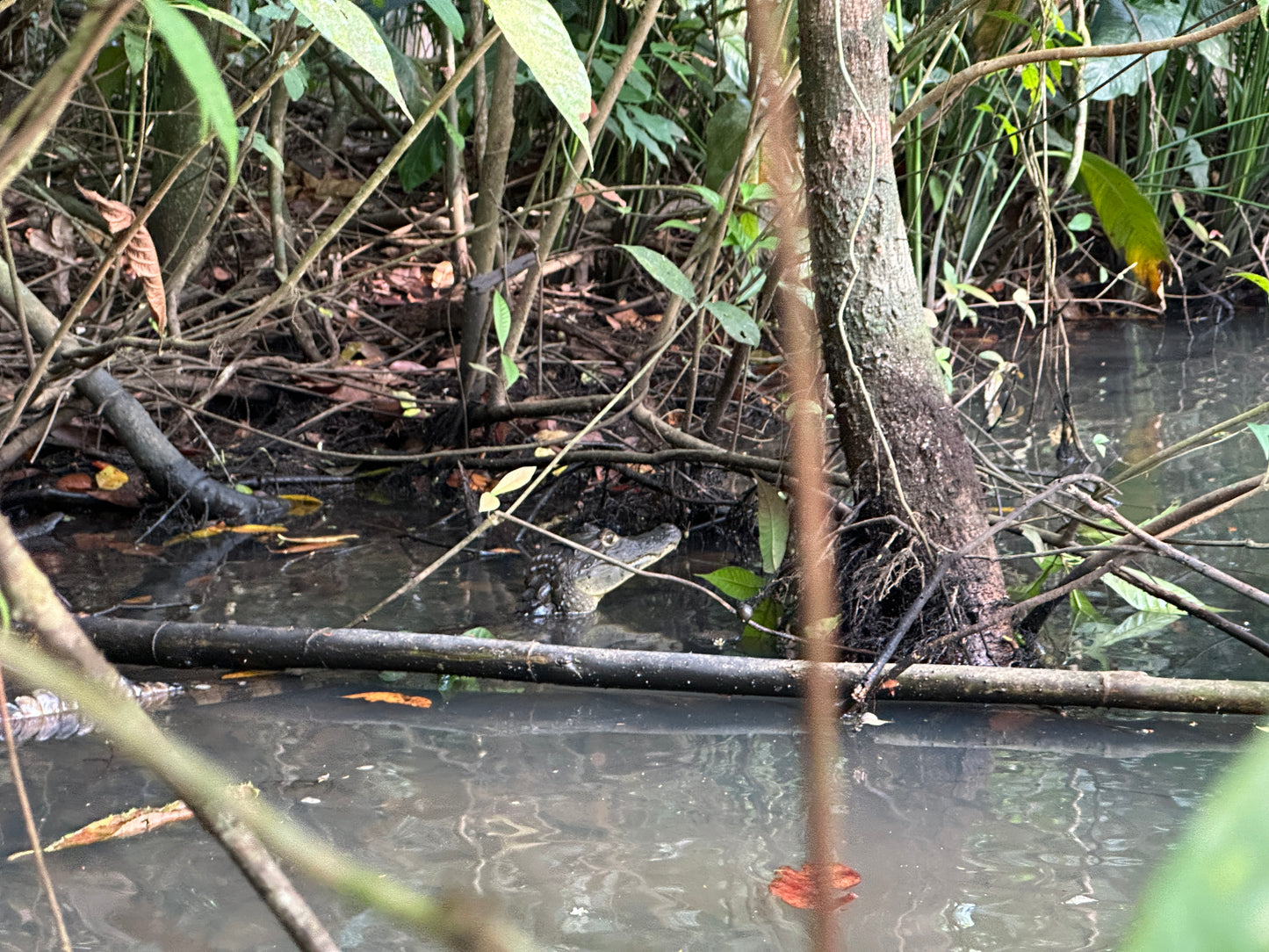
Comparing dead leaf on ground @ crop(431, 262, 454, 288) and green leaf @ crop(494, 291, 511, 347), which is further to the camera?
dead leaf on ground @ crop(431, 262, 454, 288)

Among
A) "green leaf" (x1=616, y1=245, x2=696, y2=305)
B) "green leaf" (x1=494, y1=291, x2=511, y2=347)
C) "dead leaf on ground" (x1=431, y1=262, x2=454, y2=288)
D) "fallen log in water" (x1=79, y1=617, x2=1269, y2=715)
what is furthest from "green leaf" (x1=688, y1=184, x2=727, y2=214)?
"dead leaf on ground" (x1=431, y1=262, x2=454, y2=288)

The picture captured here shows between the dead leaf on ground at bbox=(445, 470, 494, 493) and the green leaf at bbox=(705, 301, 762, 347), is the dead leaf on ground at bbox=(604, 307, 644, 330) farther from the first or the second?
the green leaf at bbox=(705, 301, 762, 347)

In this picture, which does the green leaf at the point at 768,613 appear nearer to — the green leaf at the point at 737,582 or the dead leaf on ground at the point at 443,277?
the green leaf at the point at 737,582

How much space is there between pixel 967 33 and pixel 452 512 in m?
2.39

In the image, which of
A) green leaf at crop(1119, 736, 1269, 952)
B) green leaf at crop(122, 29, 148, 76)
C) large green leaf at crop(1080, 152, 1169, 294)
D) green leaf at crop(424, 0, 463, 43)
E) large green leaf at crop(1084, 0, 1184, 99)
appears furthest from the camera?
large green leaf at crop(1084, 0, 1184, 99)

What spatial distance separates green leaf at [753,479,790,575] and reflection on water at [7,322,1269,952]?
263 millimetres

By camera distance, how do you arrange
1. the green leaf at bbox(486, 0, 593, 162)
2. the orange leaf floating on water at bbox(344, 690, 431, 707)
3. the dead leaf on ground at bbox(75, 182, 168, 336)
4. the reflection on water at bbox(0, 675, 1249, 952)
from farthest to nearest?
1. the orange leaf floating on water at bbox(344, 690, 431, 707)
2. the dead leaf on ground at bbox(75, 182, 168, 336)
3. the reflection on water at bbox(0, 675, 1249, 952)
4. the green leaf at bbox(486, 0, 593, 162)

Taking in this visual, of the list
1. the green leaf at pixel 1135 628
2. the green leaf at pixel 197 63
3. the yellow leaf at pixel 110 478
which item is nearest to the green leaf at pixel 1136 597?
the green leaf at pixel 1135 628

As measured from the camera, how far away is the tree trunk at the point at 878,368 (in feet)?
7.80

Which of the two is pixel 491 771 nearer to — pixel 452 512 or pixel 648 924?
pixel 648 924

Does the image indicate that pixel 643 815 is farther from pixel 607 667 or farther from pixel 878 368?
pixel 878 368

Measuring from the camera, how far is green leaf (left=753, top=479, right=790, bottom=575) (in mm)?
2795

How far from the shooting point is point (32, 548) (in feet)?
11.5

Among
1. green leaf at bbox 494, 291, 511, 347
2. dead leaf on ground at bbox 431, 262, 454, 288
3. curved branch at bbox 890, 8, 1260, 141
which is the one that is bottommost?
dead leaf on ground at bbox 431, 262, 454, 288
